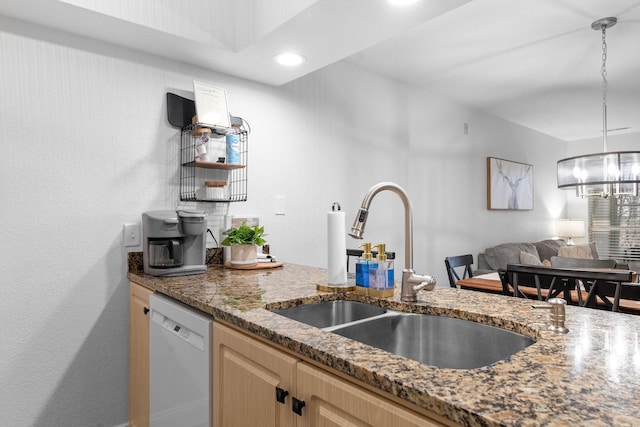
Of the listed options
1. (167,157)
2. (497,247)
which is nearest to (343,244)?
(167,157)

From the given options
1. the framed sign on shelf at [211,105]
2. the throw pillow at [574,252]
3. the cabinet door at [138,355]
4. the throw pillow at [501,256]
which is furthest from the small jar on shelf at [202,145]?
the throw pillow at [574,252]

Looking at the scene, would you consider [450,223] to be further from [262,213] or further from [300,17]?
[300,17]

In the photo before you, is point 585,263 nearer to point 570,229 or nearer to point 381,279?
point 381,279

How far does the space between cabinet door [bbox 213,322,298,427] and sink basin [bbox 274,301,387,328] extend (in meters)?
0.29

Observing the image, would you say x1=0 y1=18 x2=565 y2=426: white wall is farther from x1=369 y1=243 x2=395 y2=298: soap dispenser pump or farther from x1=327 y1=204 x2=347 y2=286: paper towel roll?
x1=369 y1=243 x2=395 y2=298: soap dispenser pump

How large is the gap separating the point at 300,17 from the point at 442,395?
1691mm

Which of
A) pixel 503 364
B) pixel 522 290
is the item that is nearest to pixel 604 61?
pixel 522 290

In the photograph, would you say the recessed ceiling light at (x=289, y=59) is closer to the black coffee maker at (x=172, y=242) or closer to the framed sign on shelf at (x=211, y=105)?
the framed sign on shelf at (x=211, y=105)

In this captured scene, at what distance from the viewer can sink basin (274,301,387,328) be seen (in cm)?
141

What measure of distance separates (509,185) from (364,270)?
428cm

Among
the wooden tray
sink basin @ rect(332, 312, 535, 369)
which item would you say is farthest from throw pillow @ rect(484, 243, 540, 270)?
sink basin @ rect(332, 312, 535, 369)

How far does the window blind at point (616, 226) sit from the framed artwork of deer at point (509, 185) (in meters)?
1.42

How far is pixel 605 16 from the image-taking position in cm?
258

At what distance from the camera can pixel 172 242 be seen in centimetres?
196
